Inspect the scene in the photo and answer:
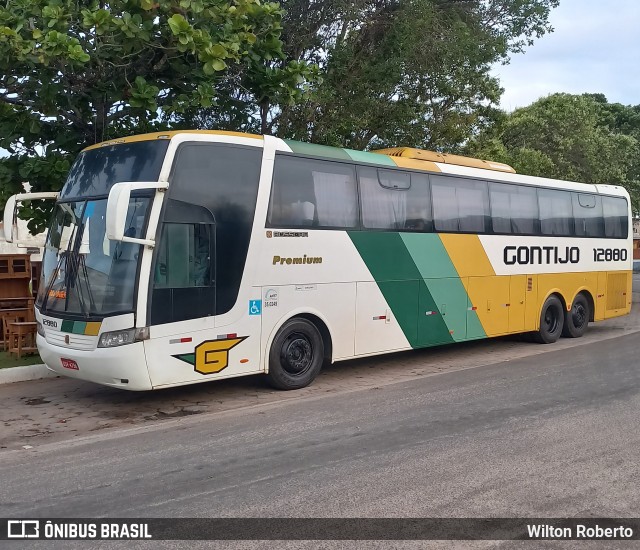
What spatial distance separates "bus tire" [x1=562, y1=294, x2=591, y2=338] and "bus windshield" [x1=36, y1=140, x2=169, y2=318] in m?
10.2

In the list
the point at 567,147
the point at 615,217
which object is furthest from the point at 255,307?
the point at 567,147

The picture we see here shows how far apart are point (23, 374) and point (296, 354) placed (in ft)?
13.8

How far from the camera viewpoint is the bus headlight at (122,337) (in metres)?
7.71

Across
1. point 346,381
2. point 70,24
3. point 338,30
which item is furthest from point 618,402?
point 338,30

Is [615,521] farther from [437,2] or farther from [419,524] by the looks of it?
[437,2]

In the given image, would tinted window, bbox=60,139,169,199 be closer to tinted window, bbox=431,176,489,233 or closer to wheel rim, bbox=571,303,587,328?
tinted window, bbox=431,176,489,233

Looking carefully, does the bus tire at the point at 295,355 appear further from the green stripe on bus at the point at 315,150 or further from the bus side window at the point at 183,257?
the green stripe on bus at the point at 315,150

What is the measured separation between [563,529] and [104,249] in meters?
5.68

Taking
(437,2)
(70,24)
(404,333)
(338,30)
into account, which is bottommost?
(404,333)

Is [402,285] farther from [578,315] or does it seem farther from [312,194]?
[578,315]

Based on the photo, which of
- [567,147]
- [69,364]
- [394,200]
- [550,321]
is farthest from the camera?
[567,147]

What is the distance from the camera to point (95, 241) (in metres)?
8.04

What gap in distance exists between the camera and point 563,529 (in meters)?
4.62

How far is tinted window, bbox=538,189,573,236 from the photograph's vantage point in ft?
45.4
